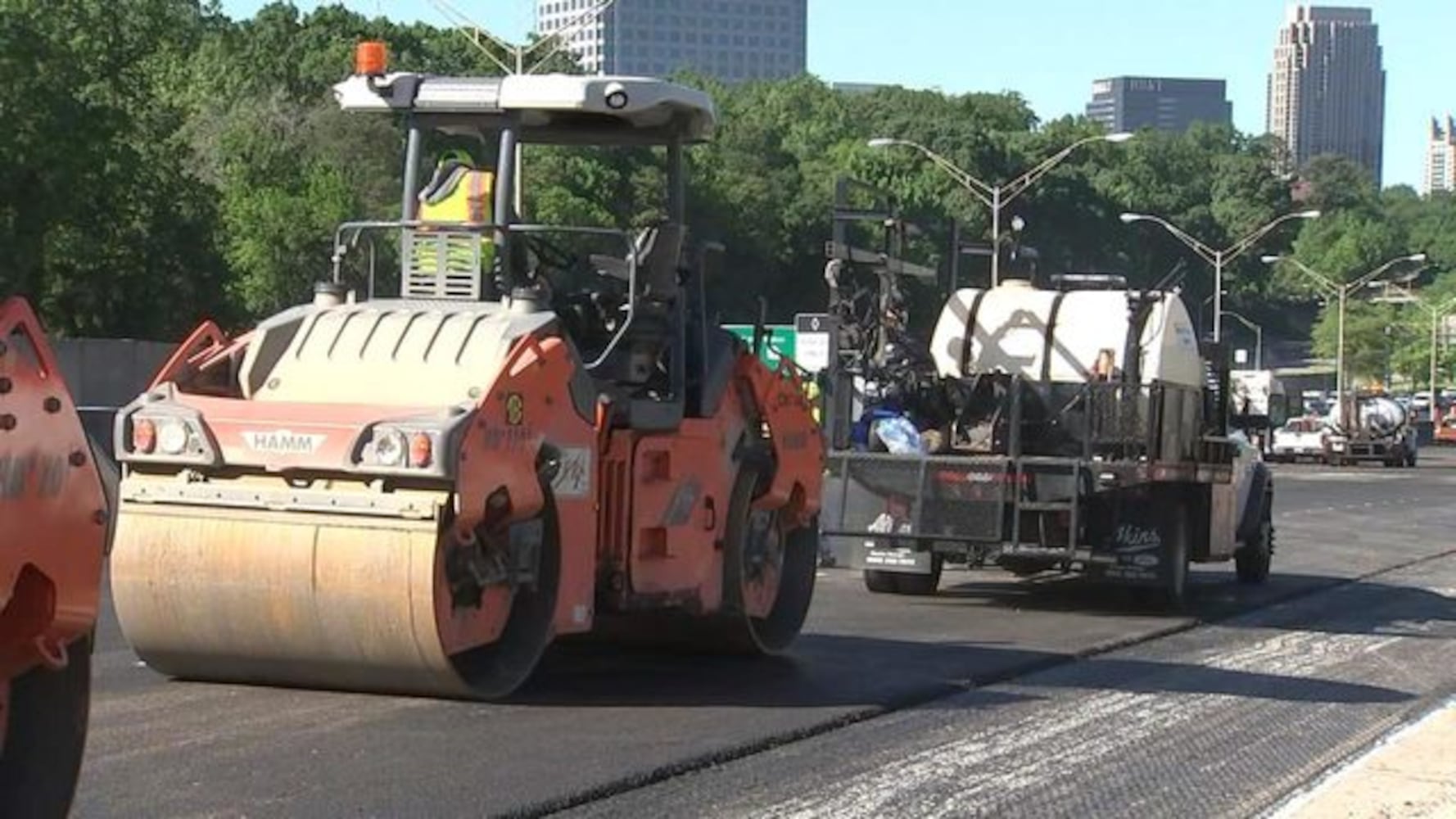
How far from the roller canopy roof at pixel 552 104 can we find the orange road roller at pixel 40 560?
5.70 metres

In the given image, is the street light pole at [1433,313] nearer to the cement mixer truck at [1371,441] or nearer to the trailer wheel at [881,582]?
the cement mixer truck at [1371,441]

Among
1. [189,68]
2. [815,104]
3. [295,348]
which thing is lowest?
[295,348]

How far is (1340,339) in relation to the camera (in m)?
74.9

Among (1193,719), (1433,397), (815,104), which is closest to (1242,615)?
(1193,719)

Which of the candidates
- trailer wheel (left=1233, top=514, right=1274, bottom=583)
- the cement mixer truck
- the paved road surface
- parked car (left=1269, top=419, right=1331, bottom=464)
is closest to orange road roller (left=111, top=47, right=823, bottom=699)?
the paved road surface

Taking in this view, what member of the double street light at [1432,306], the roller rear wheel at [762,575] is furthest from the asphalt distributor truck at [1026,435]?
the double street light at [1432,306]

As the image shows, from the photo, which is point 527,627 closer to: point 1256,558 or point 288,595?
point 288,595

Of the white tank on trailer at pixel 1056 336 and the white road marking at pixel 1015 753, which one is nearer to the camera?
the white road marking at pixel 1015 753

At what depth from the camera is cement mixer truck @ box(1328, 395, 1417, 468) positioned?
198 ft

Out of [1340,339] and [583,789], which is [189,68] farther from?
[583,789]

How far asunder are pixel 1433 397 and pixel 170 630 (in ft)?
340

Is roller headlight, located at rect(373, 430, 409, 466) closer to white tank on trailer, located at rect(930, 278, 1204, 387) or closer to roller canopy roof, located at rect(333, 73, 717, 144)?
roller canopy roof, located at rect(333, 73, 717, 144)

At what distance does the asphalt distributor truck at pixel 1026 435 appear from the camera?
15.3 meters

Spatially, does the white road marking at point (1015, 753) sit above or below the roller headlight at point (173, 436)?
below
